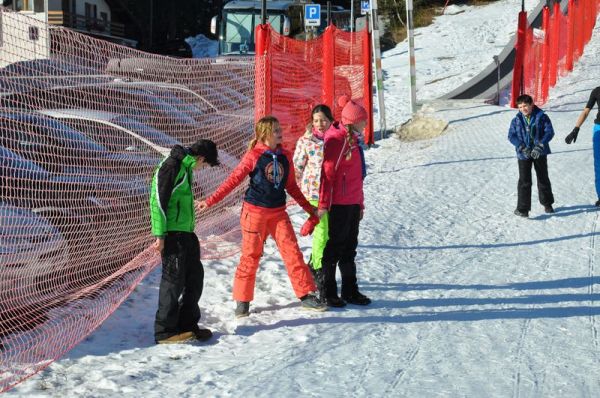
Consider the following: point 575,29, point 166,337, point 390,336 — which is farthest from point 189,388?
point 575,29

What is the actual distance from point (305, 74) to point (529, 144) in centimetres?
404

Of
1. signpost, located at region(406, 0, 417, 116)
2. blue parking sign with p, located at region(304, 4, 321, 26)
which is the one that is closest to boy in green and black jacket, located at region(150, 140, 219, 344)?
signpost, located at region(406, 0, 417, 116)

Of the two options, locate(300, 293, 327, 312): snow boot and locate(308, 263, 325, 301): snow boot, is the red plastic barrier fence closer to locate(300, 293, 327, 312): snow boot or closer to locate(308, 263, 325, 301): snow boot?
locate(308, 263, 325, 301): snow boot

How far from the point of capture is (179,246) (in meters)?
5.62

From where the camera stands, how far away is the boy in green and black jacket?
5.49 meters

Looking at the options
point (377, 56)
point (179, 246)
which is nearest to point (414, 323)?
point (179, 246)

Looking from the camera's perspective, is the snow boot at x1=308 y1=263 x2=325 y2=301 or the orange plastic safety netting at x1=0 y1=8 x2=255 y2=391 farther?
the snow boot at x1=308 y1=263 x2=325 y2=301

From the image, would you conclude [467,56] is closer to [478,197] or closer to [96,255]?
[478,197]

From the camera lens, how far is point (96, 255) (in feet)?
22.0

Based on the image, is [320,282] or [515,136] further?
[515,136]

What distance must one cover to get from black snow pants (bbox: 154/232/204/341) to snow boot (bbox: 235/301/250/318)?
50cm

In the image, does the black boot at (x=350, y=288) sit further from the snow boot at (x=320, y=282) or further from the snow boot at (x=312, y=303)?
the snow boot at (x=312, y=303)

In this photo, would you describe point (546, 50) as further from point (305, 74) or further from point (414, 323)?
point (414, 323)

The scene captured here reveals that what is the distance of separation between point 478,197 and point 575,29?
55.5 feet
